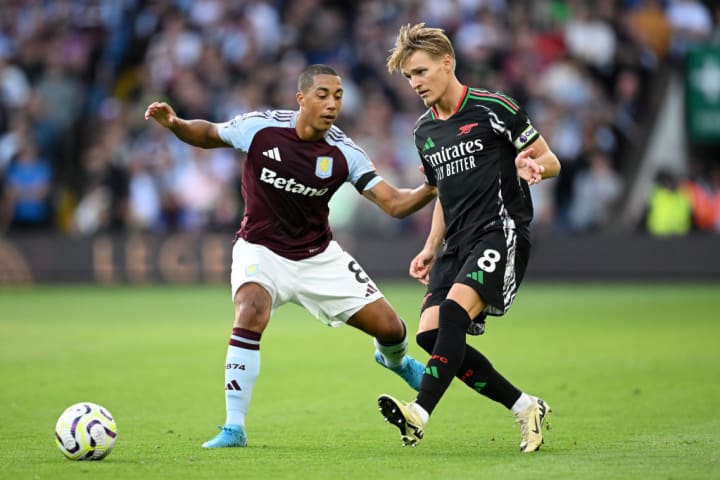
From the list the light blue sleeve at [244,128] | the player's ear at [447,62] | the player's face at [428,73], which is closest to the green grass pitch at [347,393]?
the light blue sleeve at [244,128]

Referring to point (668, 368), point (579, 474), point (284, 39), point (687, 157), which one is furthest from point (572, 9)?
point (579, 474)

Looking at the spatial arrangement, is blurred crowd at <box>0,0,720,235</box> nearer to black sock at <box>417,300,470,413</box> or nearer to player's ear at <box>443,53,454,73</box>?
player's ear at <box>443,53,454,73</box>

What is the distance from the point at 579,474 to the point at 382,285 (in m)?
16.0

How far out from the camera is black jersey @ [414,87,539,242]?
25.1 ft

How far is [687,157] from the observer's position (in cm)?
2334

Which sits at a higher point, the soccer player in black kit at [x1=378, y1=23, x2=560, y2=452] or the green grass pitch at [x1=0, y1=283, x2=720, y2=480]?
the soccer player in black kit at [x1=378, y1=23, x2=560, y2=452]

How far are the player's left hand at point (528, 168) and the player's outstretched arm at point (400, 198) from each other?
110 cm

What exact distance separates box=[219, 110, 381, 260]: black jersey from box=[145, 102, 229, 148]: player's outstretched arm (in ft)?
0.28

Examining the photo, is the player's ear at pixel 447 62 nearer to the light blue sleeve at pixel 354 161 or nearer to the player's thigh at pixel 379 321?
the light blue sleeve at pixel 354 161

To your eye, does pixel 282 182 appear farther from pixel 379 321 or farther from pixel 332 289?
pixel 379 321

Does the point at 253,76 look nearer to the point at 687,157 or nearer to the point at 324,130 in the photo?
the point at 687,157

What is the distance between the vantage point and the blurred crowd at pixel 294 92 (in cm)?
2266

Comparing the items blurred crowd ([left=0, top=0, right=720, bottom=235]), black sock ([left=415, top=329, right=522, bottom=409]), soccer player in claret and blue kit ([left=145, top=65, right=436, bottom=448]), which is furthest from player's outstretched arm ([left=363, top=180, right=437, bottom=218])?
blurred crowd ([left=0, top=0, right=720, bottom=235])

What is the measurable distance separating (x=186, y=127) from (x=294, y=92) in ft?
47.4
